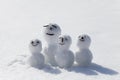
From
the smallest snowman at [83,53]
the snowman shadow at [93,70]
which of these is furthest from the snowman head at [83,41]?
the snowman shadow at [93,70]

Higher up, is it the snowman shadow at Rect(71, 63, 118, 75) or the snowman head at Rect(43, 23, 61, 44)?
the snowman head at Rect(43, 23, 61, 44)

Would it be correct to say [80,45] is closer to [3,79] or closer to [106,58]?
[106,58]

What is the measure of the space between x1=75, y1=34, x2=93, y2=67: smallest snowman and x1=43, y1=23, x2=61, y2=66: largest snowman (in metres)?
Result: 0.42

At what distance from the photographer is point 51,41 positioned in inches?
334

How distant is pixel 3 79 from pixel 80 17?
4717mm

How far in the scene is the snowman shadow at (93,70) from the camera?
26.5 ft

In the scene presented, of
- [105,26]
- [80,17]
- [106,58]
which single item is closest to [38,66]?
[106,58]

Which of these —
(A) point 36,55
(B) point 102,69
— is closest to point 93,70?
(B) point 102,69

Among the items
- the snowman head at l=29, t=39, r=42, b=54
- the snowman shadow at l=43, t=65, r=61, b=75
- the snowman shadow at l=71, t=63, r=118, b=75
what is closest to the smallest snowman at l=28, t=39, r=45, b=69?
the snowman head at l=29, t=39, r=42, b=54

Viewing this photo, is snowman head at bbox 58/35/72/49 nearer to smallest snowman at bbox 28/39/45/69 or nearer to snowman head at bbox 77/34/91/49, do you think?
snowman head at bbox 77/34/91/49

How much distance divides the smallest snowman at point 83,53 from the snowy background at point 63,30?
0.14 m

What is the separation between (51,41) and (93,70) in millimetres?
913

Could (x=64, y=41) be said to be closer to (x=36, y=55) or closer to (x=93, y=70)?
(x=36, y=55)

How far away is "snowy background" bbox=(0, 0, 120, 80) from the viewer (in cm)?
808
